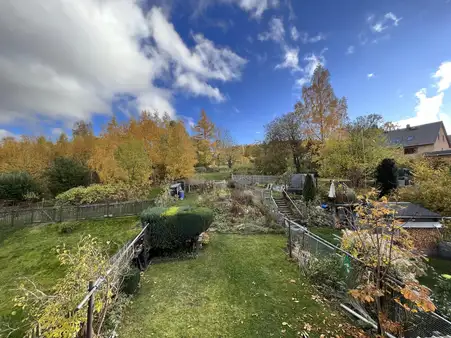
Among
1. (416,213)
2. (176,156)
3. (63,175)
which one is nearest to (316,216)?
(416,213)

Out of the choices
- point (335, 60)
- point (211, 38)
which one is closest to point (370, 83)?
point (335, 60)

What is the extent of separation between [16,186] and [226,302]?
76.6ft

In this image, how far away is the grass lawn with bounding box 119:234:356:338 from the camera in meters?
3.96

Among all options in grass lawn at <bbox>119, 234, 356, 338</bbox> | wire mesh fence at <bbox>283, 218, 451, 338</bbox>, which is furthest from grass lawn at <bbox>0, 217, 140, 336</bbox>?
wire mesh fence at <bbox>283, 218, 451, 338</bbox>

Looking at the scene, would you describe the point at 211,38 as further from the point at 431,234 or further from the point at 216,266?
the point at 431,234

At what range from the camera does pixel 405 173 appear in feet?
64.8

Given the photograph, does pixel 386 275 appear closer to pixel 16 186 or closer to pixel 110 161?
pixel 110 161

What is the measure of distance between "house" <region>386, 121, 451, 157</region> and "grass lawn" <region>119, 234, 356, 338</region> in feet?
109

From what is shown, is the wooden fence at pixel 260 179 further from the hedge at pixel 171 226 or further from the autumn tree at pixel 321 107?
the hedge at pixel 171 226

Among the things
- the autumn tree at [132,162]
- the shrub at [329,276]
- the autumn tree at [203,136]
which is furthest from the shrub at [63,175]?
the shrub at [329,276]

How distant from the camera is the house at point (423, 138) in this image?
2961 cm

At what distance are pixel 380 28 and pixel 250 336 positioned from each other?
44.3ft

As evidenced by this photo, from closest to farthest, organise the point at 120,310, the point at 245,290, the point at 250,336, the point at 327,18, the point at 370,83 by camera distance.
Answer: the point at 250,336 → the point at 120,310 → the point at 245,290 → the point at 327,18 → the point at 370,83

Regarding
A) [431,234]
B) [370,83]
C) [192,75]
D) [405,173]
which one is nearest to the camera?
[431,234]
